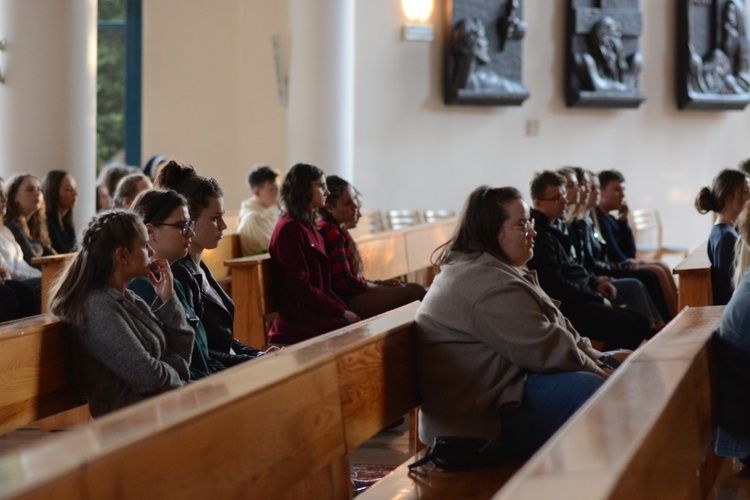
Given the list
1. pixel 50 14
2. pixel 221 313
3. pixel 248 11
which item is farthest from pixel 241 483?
pixel 248 11

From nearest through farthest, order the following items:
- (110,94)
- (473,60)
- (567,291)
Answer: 1. (567,291)
2. (473,60)
3. (110,94)

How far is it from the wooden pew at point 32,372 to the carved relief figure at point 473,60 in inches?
306

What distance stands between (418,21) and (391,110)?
36.4 inches

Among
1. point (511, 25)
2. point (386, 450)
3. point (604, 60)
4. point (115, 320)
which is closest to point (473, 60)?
point (511, 25)

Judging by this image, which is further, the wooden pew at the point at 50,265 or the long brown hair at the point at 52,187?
the long brown hair at the point at 52,187

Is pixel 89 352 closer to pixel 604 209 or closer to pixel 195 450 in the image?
pixel 195 450

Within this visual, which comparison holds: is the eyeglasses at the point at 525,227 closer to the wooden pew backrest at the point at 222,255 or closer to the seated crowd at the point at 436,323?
the seated crowd at the point at 436,323

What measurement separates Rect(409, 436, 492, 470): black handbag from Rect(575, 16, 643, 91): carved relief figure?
834cm

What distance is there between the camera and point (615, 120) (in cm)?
1123

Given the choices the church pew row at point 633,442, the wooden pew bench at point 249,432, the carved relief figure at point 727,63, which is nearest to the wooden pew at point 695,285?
the church pew row at point 633,442

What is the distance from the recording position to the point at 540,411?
9.83 ft

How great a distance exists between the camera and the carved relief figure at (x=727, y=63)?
11.0 metres

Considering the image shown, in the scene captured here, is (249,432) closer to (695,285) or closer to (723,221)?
(695,285)

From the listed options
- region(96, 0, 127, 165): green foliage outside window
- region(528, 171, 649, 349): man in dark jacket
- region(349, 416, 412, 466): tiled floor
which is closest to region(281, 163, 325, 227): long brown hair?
region(349, 416, 412, 466): tiled floor
